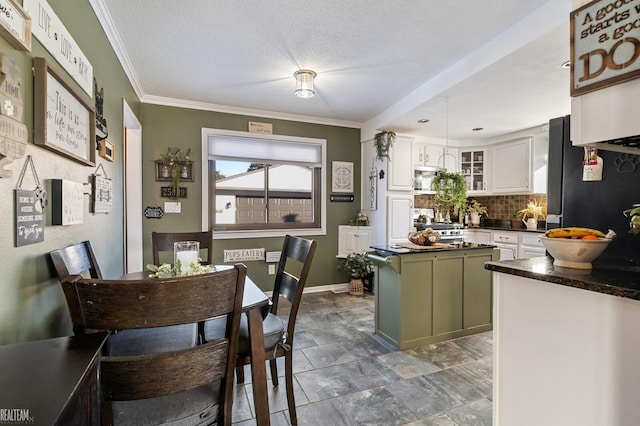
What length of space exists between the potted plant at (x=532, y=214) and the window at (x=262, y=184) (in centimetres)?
308

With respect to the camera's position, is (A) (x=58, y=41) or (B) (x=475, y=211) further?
(B) (x=475, y=211)

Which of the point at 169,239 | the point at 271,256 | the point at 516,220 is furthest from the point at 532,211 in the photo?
the point at 169,239

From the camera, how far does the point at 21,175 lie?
101cm

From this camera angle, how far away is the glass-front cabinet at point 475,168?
489cm

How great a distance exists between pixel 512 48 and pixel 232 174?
318 centimetres

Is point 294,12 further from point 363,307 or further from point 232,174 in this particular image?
point 363,307

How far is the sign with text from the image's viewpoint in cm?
99

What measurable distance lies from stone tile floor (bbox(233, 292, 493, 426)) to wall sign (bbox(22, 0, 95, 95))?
1993 mm

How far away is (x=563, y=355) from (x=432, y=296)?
4.94ft

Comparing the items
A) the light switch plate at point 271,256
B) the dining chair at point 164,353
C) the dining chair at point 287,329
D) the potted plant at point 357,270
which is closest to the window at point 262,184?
the light switch plate at point 271,256

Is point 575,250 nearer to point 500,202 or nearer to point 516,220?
point 516,220

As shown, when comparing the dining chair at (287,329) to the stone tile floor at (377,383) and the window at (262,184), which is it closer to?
the stone tile floor at (377,383)

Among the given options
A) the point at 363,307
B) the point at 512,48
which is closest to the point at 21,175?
the point at 512,48

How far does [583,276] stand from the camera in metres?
1.12
